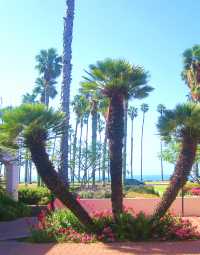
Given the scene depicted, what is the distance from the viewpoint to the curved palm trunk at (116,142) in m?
15.1

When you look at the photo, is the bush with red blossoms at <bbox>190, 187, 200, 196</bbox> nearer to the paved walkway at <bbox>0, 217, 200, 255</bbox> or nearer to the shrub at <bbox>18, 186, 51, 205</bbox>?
the shrub at <bbox>18, 186, 51, 205</bbox>

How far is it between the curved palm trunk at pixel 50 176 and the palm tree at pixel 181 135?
221cm

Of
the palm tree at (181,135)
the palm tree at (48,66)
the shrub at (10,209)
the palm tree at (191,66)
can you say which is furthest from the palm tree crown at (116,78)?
the palm tree at (48,66)

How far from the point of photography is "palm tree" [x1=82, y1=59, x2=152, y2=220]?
594 inches

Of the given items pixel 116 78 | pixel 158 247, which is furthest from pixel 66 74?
pixel 158 247

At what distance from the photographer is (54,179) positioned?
14469 mm

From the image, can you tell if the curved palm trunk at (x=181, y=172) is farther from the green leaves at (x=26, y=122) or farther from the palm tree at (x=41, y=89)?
the palm tree at (x=41, y=89)

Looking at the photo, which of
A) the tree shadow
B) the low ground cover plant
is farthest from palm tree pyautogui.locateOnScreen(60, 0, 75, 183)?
the tree shadow

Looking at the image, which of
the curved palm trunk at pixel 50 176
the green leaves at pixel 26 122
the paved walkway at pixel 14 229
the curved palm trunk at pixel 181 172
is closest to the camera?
the green leaves at pixel 26 122

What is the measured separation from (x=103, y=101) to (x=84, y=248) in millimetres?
4983

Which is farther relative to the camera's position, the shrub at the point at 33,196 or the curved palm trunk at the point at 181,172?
the shrub at the point at 33,196

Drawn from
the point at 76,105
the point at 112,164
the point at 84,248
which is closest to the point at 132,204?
the point at 112,164

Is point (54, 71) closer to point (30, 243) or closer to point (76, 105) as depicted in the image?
point (76, 105)

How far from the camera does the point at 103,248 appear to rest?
13039 millimetres
